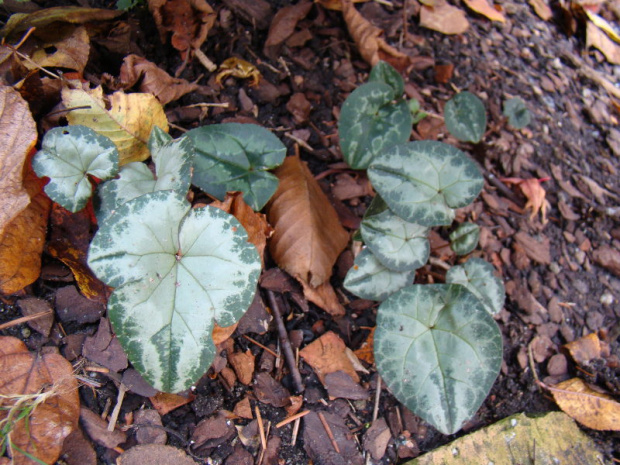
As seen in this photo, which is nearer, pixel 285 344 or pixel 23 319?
pixel 23 319

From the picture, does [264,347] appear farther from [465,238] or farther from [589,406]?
[589,406]

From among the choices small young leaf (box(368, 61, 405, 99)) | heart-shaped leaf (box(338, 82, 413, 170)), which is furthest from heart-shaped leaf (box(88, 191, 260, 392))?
small young leaf (box(368, 61, 405, 99))

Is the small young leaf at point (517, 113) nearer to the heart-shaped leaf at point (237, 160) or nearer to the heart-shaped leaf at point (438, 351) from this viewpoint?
the heart-shaped leaf at point (438, 351)

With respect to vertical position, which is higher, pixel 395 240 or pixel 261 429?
pixel 395 240

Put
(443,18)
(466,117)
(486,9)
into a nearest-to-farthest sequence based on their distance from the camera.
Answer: (466,117) < (443,18) < (486,9)

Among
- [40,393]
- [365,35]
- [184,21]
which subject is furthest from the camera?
[365,35]

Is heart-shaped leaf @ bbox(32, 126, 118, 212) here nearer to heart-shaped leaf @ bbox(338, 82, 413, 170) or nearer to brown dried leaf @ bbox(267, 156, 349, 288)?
brown dried leaf @ bbox(267, 156, 349, 288)

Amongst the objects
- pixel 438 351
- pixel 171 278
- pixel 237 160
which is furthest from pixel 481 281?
pixel 171 278
